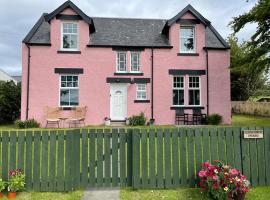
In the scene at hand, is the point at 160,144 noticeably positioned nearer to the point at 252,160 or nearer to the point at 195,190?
the point at 195,190

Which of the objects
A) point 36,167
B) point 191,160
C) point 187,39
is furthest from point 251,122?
point 36,167

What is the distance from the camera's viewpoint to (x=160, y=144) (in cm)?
634

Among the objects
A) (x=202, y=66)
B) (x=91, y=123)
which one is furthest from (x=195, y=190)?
(x=202, y=66)

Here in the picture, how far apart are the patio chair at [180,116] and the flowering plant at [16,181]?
1487cm

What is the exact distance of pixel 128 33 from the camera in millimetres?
21047

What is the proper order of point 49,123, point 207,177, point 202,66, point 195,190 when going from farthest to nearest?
point 202,66
point 49,123
point 195,190
point 207,177

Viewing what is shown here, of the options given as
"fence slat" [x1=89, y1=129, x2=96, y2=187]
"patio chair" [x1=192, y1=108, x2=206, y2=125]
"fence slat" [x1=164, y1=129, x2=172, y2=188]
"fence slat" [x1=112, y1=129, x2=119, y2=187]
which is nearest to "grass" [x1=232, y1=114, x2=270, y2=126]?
"patio chair" [x1=192, y1=108, x2=206, y2=125]

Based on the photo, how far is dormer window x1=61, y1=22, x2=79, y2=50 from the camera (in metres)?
19.3

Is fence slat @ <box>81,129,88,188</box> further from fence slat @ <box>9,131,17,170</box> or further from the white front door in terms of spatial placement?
the white front door

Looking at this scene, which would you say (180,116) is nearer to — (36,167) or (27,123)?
(27,123)

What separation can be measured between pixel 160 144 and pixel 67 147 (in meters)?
2.11

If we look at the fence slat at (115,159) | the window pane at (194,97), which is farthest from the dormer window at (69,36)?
the fence slat at (115,159)

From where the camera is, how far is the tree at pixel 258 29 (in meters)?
17.8

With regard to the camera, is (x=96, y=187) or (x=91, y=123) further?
(x=91, y=123)
